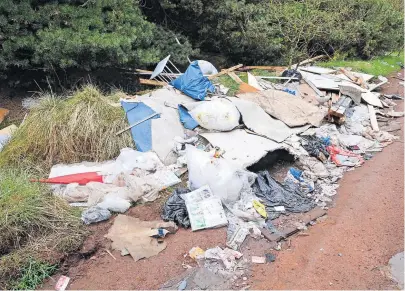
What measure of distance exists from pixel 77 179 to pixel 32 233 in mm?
1155

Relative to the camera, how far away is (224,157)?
618cm

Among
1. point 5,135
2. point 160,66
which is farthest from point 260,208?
point 160,66

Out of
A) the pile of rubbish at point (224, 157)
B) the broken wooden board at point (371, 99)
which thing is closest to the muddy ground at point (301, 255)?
the pile of rubbish at point (224, 157)

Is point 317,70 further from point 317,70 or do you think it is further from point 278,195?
point 278,195

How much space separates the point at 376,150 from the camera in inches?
294

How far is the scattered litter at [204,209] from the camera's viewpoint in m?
5.10

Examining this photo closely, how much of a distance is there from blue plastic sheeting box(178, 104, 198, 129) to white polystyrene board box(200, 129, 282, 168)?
33cm

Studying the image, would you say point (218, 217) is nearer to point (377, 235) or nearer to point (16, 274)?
point (377, 235)

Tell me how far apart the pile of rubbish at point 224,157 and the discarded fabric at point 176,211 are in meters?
0.01

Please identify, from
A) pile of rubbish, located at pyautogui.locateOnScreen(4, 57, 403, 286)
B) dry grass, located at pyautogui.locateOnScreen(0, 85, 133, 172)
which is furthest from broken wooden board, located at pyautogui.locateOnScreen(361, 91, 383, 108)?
dry grass, located at pyautogui.locateOnScreen(0, 85, 133, 172)

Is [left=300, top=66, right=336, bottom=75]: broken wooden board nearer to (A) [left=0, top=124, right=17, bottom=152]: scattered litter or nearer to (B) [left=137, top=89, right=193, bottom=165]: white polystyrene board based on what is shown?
(B) [left=137, top=89, right=193, bottom=165]: white polystyrene board

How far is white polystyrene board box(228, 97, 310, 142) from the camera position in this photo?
691 centimetres

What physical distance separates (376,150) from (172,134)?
12.4 feet

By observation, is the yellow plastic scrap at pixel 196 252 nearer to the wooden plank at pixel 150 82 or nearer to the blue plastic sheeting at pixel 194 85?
the blue plastic sheeting at pixel 194 85
